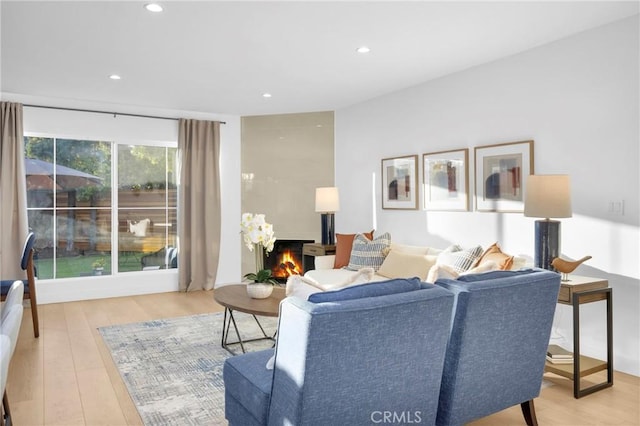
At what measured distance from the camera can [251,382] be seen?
6.95 ft

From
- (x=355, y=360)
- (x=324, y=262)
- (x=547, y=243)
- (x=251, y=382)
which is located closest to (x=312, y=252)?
(x=324, y=262)

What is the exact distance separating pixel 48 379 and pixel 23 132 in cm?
347

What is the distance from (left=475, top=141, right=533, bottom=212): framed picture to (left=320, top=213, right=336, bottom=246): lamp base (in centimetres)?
217

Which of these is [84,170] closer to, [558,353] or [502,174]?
[502,174]

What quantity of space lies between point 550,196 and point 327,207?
120 inches

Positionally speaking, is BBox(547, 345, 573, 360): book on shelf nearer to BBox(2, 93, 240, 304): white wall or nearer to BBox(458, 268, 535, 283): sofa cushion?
BBox(458, 268, 535, 283): sofa cushion

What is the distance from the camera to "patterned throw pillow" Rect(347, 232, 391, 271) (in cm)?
503

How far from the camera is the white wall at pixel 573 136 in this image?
3391 mm

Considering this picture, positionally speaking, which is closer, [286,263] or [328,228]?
[328,228]

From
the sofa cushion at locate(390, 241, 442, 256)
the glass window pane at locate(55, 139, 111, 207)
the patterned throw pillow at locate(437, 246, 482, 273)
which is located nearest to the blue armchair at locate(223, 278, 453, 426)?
the patterned throw pillow at locate(437, 246, 482, 273)

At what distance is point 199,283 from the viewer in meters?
6.61

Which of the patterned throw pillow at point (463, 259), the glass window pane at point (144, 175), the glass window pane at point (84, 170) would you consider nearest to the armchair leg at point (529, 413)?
the patterned throw pillow at point (463, 259)


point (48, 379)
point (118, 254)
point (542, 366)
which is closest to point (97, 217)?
point (118, 254)

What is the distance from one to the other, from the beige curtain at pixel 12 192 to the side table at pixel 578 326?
558 centimetres
